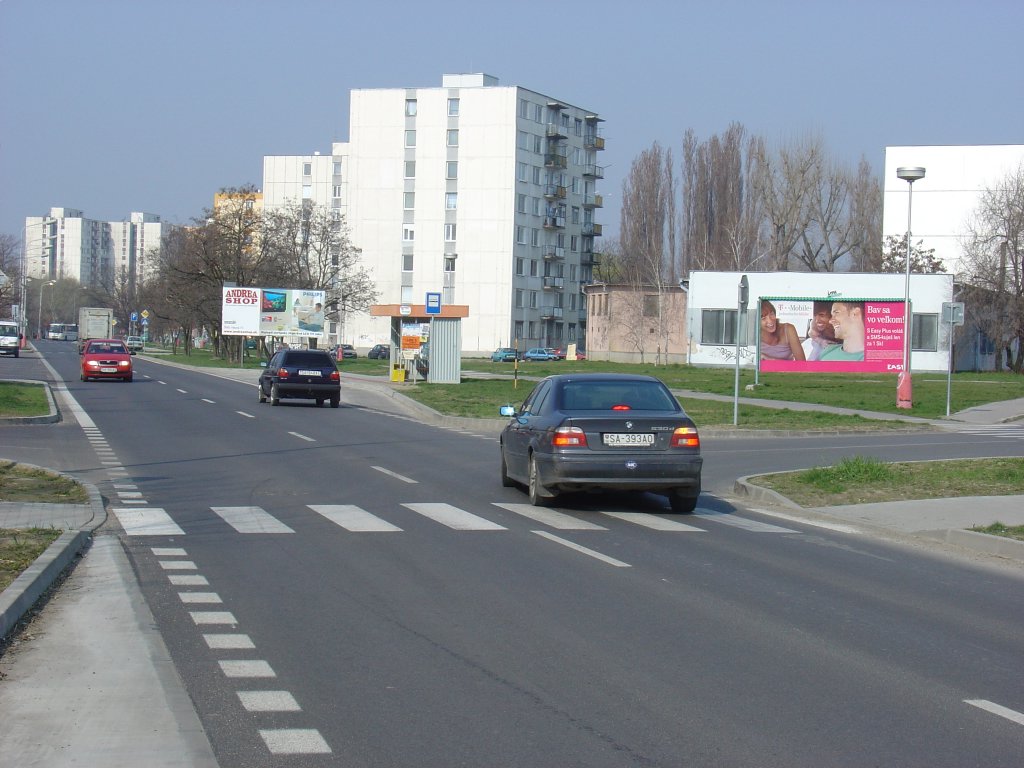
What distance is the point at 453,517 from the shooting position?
508 inches

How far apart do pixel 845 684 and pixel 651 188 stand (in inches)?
3406

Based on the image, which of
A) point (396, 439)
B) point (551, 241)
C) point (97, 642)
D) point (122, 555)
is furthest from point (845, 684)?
point (551, 241)

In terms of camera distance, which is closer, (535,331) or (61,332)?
(535,331)

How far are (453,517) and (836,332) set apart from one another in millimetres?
52845

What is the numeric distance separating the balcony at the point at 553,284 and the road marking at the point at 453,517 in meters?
93.4

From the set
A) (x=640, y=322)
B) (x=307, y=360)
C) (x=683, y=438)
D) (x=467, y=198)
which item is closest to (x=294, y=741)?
(x=683, y=438)

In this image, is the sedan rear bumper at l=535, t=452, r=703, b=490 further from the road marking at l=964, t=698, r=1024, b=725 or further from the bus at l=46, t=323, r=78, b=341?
the bus at l=46, t=323, r=78, b=341

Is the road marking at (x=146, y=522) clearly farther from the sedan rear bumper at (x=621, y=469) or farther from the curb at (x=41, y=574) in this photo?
the sedan rear bumper at (x=621, y=469)

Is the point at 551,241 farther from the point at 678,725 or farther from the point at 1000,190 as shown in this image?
the point at 678,725

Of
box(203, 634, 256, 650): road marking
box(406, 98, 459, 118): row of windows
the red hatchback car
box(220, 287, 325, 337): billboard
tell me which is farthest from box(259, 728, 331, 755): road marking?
box(406, 98, 459, 118): row of windows

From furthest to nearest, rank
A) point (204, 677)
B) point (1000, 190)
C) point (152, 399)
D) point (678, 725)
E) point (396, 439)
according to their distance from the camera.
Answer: point (1000, 190) → point (152, 399) → point (396, 439) → point (204, 677) → point (678, 725)

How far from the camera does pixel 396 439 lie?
940 inches

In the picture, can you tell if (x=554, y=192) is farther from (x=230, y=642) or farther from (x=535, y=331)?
(x=230, y=642)

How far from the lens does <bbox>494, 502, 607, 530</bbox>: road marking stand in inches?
492
